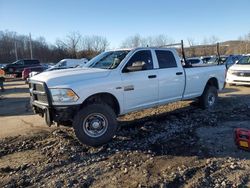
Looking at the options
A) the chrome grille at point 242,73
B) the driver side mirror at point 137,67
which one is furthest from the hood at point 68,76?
the chrome grille at point 242,73

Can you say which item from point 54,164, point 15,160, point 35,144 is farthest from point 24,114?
point 54,164

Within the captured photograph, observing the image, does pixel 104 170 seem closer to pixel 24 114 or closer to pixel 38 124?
pixel 38 124

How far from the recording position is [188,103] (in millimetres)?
10188

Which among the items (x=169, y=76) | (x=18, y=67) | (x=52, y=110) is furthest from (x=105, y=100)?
(x=18, y=67)

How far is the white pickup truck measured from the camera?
19.3ft

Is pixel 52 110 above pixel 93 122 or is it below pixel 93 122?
above

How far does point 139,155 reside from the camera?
5488 mm

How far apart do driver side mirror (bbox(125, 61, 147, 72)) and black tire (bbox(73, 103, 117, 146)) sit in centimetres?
103

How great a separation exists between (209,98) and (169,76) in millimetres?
2362

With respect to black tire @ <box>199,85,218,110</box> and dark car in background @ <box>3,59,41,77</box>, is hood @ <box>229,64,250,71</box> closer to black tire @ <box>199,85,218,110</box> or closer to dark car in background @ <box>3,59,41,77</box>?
black tire @ <box>199,85,218,110</box>

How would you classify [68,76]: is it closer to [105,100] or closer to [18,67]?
[105,100]

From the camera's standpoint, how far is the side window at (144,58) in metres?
7.02

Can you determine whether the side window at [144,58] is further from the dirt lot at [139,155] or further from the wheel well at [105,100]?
the dirt lot at [139,155]

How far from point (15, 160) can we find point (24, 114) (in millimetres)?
4979
